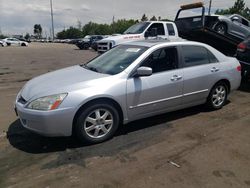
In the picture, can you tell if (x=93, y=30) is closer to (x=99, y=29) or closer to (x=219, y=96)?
(x=99, y=29)

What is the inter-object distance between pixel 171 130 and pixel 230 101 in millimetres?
2481

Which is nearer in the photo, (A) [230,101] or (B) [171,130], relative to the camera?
(B) [171,130]

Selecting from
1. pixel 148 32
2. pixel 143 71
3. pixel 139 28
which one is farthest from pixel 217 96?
pixel 139 28

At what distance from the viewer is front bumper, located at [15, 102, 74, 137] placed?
3.74 m

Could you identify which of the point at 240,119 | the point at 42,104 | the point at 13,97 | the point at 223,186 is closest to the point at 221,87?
the point at 240,119

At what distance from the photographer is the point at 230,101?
21.1 feet

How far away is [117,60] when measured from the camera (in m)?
4.84

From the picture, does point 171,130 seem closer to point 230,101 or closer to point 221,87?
point 221,87

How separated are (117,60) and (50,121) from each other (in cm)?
171

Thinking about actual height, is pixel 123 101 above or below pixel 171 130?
above

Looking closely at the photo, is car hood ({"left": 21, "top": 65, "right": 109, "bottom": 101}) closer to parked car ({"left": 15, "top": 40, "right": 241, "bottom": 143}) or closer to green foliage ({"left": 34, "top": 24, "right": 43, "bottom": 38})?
parked car ({"left": 15, "top": 40, "right": 241, "bottom": 143})

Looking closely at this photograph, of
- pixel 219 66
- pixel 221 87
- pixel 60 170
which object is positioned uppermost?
pixel 219 66

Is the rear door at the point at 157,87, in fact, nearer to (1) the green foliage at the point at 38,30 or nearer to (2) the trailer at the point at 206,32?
(2) the trailer at the point at 206,32

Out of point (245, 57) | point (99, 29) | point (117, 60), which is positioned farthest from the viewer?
point (99, 29)
